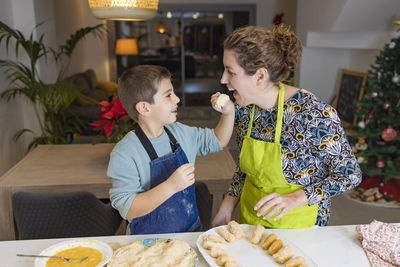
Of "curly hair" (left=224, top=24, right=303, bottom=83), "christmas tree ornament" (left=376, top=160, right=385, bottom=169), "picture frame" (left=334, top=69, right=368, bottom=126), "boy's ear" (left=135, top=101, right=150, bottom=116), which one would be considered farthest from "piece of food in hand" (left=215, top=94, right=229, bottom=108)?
"picture frame" (left=334, top=69, right=368, bottom=126)

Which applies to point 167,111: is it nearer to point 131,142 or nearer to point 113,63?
point 131,142

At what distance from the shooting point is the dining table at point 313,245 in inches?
46.6

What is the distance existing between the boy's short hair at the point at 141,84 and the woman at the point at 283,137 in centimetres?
24

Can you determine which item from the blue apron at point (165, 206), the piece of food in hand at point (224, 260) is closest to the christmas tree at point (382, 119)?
the blue apron at point (165, 206)

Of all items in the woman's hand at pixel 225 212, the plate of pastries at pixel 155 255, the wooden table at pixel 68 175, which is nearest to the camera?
the plate of pastries at pixel 155 255

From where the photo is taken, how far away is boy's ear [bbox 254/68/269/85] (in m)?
1.42

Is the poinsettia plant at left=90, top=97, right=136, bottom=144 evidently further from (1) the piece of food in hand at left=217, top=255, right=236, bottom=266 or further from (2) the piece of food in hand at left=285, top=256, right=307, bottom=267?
(2) the piece of food in hand at left=285, top=256, right=307, bottom=267

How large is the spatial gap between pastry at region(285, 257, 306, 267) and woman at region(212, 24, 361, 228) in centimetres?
23

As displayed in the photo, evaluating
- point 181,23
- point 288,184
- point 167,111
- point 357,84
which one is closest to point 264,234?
point 288,184

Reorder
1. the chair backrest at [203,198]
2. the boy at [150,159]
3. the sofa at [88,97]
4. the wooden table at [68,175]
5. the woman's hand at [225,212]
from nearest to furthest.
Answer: the boy at [150,159] < the woman's hand at [225,212] < the chair backrest at [203,198] < the wooden table at [68,175] < the sofa at [88,97]

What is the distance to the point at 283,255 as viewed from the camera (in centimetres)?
114

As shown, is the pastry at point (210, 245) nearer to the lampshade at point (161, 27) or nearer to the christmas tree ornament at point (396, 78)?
the christmas tree ornament at point (396, 78)

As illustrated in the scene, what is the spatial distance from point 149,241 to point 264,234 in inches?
14.7

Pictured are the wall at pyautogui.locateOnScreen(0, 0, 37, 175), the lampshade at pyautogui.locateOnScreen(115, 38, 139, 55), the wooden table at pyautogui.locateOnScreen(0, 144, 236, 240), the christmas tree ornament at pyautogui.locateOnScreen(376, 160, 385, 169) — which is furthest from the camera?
the lampshade at pyautogui.locateOnScreen(115, 38, 139, 55)
